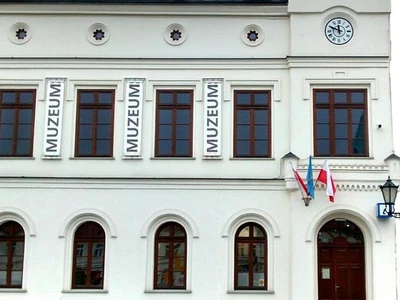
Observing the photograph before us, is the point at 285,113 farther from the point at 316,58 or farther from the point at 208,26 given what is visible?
the point at 208,26

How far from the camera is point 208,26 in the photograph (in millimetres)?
17984

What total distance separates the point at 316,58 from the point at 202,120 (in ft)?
11.1

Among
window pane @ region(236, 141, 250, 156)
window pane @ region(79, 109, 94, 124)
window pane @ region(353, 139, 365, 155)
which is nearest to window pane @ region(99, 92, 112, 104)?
window pane @ region(79, 109, 94, 124)

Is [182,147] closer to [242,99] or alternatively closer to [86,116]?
[242,99]

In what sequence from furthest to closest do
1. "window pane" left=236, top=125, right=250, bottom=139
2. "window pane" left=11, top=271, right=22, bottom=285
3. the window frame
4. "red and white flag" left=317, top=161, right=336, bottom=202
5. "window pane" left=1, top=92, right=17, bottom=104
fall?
"window pane" left=1, top=92, right=17, bottom=104 → "window pane" left=236, top=125, right=250, bottom=139 → "window pane" left=11, top=271, right=22, bottom=285 → the window frame → "red and white flag" left=317, top=161, right=336, bottom=202

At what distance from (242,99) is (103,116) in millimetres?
3706

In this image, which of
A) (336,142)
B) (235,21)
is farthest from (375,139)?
(235,21)

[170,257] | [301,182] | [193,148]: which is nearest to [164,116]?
[193,148]

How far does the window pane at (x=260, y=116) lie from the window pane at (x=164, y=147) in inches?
92.3

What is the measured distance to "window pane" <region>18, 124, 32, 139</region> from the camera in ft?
58.2

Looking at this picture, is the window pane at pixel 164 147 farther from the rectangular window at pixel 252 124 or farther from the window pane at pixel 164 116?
the rectangular window at pixel 252 124

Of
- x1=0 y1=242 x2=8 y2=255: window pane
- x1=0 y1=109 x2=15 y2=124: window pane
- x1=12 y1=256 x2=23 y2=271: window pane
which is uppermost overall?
x1=0 y1=109 x2=15 y2=124: window pane

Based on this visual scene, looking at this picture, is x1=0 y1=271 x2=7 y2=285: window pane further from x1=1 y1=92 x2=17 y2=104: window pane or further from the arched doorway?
the arched doorway

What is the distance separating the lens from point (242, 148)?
17.5 meters
